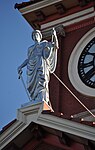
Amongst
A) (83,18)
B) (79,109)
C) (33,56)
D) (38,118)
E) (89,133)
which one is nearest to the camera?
(89,133)

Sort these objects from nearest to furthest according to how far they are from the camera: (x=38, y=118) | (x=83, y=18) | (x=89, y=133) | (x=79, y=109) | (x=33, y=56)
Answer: (x=89, y=133) → (x=38, y=118) → (x=33, y=56) → (x=79, y=109) → (x=83, y=18)

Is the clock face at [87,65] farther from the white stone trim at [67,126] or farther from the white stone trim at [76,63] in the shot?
the white stone trim at [67,126]

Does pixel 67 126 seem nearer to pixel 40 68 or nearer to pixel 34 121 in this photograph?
pixel 34 121

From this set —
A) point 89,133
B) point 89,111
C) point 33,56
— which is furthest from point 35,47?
point 89,133

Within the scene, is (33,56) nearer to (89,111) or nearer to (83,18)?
(89,111)

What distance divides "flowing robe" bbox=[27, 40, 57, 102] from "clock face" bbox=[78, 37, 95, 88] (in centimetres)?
218

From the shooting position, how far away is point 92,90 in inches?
621

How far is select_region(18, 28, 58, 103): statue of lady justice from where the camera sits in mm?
13609

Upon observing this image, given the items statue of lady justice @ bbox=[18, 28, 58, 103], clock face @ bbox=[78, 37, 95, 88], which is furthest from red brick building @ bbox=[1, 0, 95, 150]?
statue of lady justice @ bbox=[18, 28, 58, 103]

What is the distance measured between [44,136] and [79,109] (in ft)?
8.52

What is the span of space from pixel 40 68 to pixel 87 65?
2875 millimetres

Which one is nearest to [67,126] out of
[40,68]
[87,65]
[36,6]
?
[40,68]

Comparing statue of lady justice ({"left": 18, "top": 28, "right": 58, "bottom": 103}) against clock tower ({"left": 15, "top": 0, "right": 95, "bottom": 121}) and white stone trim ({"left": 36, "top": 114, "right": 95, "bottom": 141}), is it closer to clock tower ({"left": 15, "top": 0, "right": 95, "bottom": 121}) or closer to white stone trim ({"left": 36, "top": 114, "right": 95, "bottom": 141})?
white stone trim ({"left": 36, "top": 114, "right": 95, "bottom": 141})

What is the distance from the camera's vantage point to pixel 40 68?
13867mm
